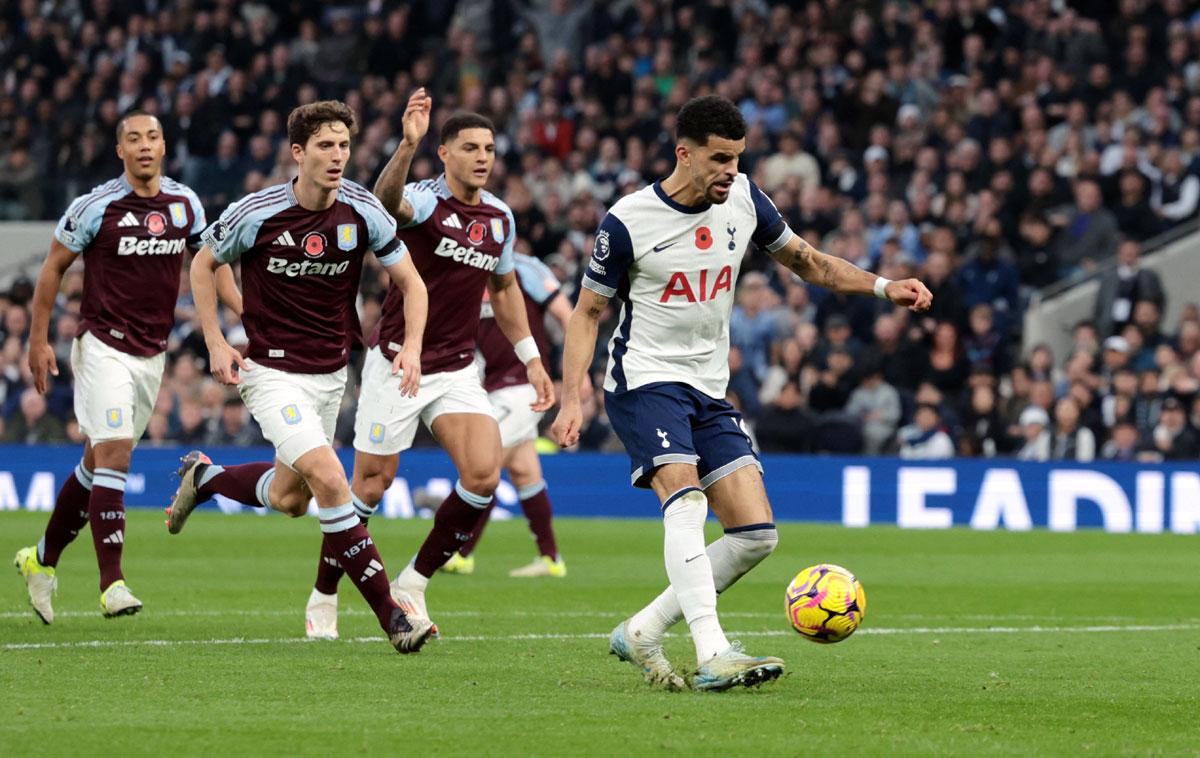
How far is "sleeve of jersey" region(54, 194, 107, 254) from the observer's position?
998 centimetres

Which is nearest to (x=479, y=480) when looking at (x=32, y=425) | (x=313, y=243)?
(x=313, y=243)

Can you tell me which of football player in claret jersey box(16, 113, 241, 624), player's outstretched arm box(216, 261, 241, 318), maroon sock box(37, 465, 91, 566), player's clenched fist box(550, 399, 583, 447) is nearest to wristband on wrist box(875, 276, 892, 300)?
player's clenched fist box(550, 399, 583, 447)

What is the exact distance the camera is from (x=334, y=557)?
9.07 meters

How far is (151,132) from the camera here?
10117mm

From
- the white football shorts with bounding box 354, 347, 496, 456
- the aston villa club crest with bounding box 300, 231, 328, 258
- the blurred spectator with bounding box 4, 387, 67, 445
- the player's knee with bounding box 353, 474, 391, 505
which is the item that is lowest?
the blurred spectator with bounding box 4, 387, 67, 445

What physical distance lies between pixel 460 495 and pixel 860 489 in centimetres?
997

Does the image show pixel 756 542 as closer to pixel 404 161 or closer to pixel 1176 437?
pixel 404 161

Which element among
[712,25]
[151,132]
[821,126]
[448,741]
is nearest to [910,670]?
[448,741]

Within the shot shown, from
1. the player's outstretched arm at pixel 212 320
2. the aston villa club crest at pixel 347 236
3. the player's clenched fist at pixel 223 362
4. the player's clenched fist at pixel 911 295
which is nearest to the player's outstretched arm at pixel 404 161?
the aston villa club crest at pixel 347 236

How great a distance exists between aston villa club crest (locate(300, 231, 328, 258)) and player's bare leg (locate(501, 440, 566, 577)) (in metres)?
4.90

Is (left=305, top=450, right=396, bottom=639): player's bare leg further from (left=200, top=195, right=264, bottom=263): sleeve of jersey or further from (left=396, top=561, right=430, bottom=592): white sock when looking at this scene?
(left=200, top=195, right=264, bottom=263): sleeve of jersey

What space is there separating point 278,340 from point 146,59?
65.3 ft

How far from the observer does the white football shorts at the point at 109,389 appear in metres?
10.1

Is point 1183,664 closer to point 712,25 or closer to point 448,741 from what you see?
point 448,741
